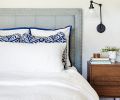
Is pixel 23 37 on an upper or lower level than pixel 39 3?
lower

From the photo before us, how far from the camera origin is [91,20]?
134 inches

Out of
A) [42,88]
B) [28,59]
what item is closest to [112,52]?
[28,59]

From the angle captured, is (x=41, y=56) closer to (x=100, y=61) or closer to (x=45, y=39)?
(x=45, y=39)

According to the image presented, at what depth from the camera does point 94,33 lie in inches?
134

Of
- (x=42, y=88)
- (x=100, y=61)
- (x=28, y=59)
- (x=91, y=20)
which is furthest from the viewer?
(x=91, y=20)

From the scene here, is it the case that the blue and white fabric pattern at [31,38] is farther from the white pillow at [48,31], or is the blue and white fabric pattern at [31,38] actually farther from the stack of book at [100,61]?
the stack of book at [100,61]

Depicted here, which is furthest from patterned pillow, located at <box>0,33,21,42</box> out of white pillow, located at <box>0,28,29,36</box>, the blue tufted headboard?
the blue tufted headboard

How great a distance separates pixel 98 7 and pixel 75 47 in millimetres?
621

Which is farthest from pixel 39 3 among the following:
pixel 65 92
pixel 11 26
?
pixel 65 92

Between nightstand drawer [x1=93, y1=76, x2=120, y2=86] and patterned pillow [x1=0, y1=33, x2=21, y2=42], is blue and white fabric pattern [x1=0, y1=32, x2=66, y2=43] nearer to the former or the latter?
patterned pillow [x1=0, y1=33, x2=21, y2=42]

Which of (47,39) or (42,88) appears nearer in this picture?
(42,88)

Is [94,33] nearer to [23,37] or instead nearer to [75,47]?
[75,47]

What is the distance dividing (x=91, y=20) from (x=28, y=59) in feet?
3.87

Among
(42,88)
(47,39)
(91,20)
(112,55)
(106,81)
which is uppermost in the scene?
(91,20)
